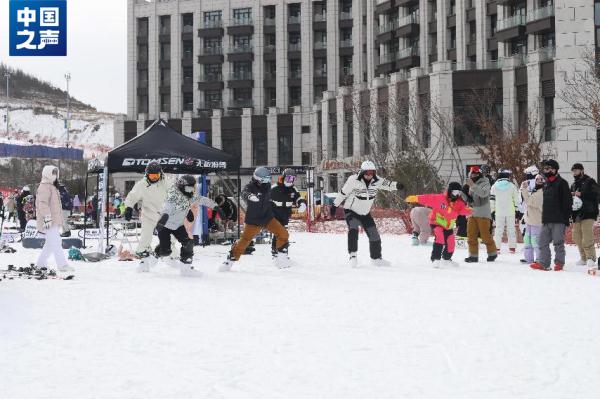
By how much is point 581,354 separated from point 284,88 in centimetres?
6631

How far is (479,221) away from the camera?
12.4 meters

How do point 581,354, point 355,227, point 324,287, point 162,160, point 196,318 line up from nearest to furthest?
point 581,354, point 196,318, point 324,287, point 355,227, point 162,160

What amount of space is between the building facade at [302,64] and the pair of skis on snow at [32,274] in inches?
1417

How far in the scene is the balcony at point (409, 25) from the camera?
5447 centimetres

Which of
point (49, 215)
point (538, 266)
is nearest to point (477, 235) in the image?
point (538, 266)

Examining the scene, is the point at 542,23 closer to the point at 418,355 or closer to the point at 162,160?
the point at 162,160

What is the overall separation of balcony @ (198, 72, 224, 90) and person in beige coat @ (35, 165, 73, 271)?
61226mm

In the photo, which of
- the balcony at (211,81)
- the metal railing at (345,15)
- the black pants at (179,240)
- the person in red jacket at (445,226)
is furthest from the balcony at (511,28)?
the black pants at (179,240)

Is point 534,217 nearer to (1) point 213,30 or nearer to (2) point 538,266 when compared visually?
(2) point 538,266

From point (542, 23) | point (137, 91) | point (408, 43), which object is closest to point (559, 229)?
point (542, 23)

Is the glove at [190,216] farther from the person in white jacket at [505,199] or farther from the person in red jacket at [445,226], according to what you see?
the person in white jacket at [505,199]

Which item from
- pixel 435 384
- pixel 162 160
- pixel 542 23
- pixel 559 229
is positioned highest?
pixel 542 23

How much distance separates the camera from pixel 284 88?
70.2 m

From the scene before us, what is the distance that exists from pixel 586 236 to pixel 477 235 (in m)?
2.02
